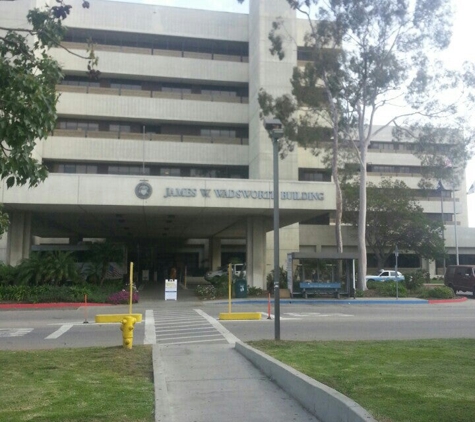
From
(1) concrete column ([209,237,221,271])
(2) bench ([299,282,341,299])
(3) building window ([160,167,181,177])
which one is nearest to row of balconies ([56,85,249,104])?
(3) building window ([160,167,181,177])

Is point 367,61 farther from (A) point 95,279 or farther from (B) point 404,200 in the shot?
(B) point 404,200

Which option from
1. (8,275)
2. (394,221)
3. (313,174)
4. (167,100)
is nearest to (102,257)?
(8,275)

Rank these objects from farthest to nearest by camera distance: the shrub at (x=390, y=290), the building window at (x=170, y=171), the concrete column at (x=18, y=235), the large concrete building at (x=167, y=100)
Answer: the building window at (x=170, y=171)
the large concrete building at (x=167, y=100)
the shrub at (x=390, y=290)
the concrete column at (x=18, y=235)

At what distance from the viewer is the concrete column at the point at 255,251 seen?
33250mm

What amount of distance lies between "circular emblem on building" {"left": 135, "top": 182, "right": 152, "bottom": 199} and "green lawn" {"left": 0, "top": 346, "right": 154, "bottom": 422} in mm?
16536

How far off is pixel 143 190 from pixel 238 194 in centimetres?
474

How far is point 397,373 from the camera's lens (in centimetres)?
820

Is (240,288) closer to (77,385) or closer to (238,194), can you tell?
(238,194)

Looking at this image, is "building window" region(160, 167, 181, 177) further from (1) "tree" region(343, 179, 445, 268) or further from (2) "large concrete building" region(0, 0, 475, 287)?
(1) "tree" region(343, 179, 445, 268)

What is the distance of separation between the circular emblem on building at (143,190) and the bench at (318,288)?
9344 millimetres

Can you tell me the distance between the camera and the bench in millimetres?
30453

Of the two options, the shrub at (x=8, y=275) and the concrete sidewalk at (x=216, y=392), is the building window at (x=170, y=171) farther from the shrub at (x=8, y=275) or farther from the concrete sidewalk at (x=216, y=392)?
the concrete sidewalk at (x=216, y=392)

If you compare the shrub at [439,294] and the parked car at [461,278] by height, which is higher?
the parked car at [461,278]

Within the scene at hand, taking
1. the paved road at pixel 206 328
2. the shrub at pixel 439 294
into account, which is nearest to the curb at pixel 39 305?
the paved road at pixel 206 328
